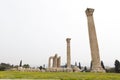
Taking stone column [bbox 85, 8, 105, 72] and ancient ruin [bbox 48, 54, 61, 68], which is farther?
ancient ruin [bbox 48, 54, 61, 68]

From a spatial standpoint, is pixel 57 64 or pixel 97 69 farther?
pixel 57 64

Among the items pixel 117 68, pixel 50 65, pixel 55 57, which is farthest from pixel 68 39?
pixel 117 68

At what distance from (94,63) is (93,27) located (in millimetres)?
3578

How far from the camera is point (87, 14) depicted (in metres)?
18.3

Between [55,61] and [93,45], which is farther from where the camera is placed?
[55,61]

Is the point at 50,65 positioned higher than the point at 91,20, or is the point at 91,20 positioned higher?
the point at 91,20

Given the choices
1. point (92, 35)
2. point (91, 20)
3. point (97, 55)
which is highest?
point (91, 20)

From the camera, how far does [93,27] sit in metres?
17.6

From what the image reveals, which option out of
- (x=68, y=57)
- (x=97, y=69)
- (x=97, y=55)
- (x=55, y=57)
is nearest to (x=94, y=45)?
(x=97, y=55)

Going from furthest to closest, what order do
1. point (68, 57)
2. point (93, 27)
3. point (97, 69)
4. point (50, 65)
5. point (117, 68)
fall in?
point (50, 65), point (117, 68), point (68, 57), point (93, 27), point (97, 69)

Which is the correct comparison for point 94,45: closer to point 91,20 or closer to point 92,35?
point 92,35

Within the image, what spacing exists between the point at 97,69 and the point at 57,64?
74.2ft

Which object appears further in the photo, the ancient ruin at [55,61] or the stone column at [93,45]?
the ancient ruin at [55,61]

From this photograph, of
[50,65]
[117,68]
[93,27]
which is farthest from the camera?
[50,65]
